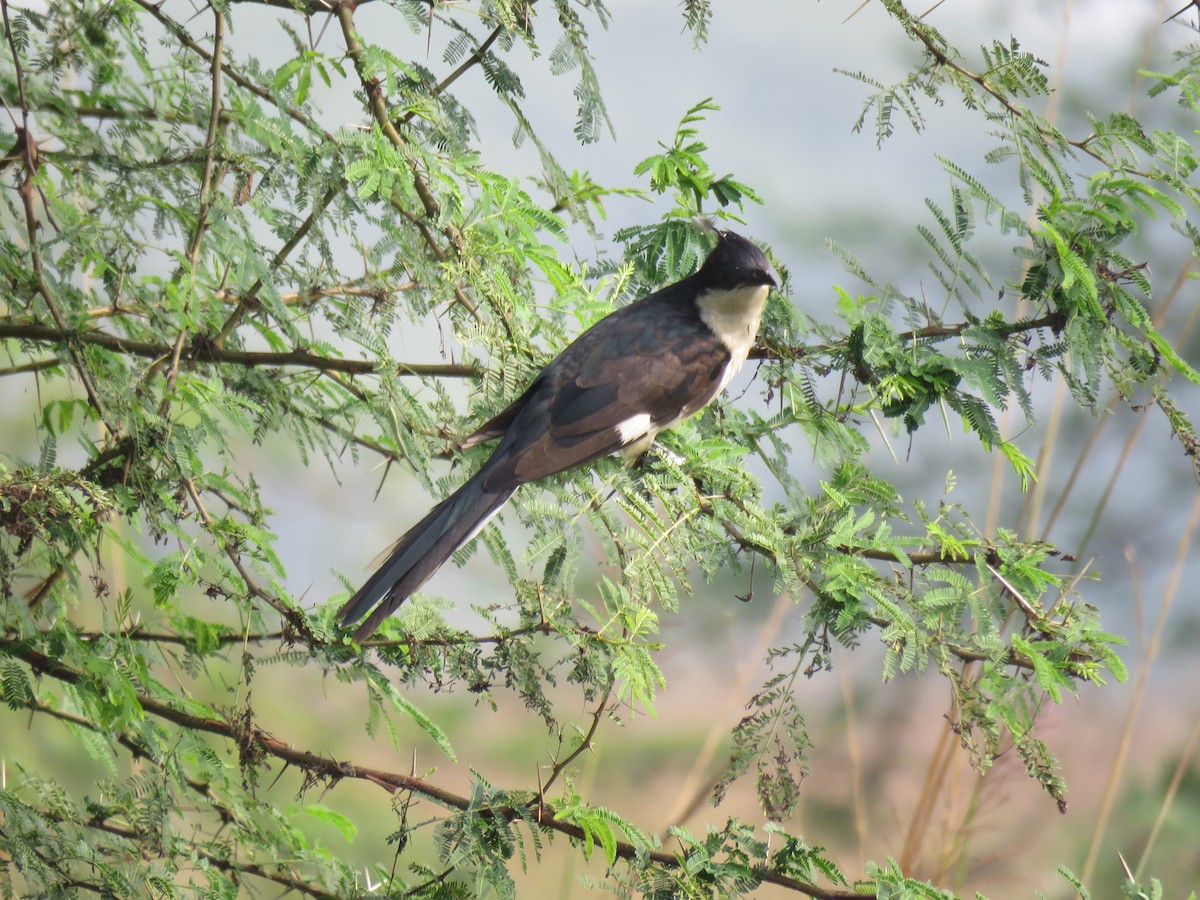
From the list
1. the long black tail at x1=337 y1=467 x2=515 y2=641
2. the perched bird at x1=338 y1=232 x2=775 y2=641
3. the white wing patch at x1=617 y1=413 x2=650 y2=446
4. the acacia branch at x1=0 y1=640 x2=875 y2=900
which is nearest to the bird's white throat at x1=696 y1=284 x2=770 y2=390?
the perched bird at x1=338 y1=232 x2=775 y2=641

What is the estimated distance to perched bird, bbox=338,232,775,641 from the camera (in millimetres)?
2164

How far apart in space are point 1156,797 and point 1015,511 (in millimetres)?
1521

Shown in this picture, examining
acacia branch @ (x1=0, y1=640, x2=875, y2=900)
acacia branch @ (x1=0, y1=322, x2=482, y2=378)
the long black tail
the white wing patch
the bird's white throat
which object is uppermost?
the bird's white throat

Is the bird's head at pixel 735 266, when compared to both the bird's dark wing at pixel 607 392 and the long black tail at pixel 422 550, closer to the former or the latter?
the bird's dark wing at pixel 607 392

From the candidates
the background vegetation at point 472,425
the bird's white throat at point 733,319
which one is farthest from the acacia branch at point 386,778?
the bird's white throat at point 733,319

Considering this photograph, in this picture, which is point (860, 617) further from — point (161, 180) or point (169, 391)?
point (161, 180)

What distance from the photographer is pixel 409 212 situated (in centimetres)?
214

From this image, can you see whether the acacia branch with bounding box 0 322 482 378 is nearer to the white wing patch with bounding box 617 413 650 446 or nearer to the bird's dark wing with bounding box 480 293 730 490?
the bird's dark wing with bounding box 480 293 730 490

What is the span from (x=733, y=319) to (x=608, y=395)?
0.41m

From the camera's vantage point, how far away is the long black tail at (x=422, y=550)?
2.06m

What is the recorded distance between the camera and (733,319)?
8.73 feet

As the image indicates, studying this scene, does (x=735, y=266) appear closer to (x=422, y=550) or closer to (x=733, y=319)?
(x=733, y=319)

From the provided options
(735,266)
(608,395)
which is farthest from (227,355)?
(735,266)

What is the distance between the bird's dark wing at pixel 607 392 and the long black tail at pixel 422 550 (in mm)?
42
